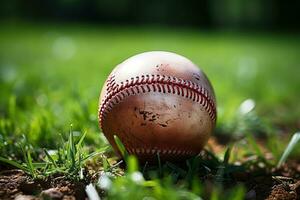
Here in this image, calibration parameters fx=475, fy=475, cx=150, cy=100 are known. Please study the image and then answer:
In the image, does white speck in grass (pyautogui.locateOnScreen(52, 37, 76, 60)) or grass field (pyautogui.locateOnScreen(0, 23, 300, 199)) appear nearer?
grass field (pyautogui.locateOnScreen(0, 23, 300, 199))

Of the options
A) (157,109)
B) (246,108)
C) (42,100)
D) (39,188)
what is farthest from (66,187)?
(42,100)

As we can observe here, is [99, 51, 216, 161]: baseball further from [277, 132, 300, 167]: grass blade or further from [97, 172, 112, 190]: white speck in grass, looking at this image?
[277, 132, 300, 167]: grass blade

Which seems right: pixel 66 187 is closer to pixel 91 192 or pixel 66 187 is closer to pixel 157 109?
pixel 91 192

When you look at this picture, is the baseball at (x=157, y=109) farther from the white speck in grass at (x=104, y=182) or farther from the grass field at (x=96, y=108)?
→ the white speck in grass at (x=104, y=182)

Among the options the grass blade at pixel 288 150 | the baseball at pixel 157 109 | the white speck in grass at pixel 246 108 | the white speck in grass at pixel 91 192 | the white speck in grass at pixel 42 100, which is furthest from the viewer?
the white speck in grass at pixel 42 100

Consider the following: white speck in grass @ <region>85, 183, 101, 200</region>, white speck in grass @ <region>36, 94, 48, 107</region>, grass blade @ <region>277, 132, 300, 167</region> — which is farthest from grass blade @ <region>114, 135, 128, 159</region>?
white speck in grass @ <region>36, 94, 48, 107</region>

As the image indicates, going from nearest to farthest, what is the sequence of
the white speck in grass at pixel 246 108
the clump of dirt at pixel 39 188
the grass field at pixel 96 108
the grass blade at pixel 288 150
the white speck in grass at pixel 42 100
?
the clump of dirt at pixel 39 188 < the grass field at pixel 96 108 < the grass blade at pixel 288 150 < the white speck in grass at pixel 246 108 < the white speck in grass at pixel 42 100

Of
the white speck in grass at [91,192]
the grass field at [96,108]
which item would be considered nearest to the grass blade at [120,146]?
the grass field at [96,108]

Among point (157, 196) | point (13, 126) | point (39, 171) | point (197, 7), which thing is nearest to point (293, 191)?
point (157, 196)
